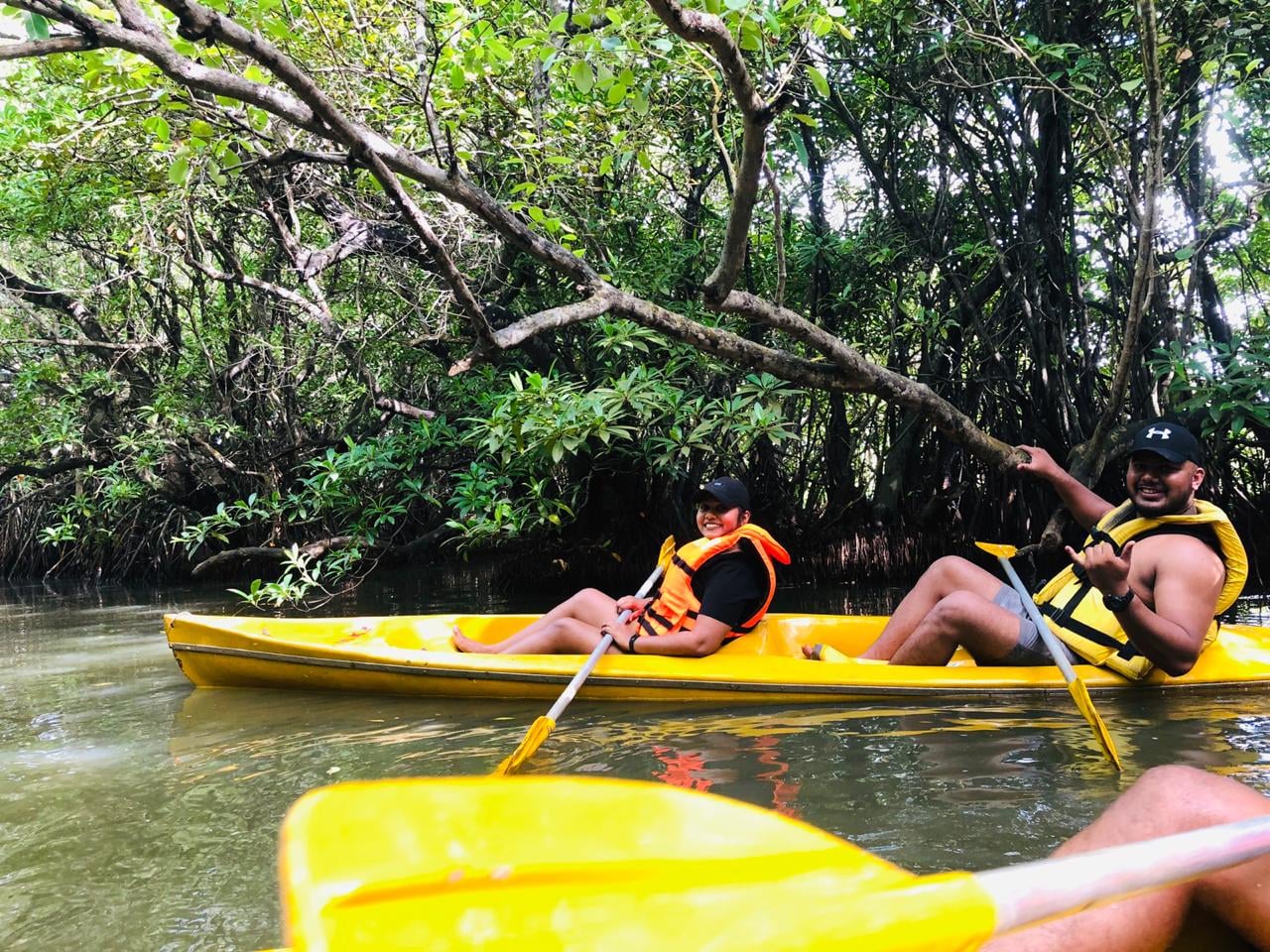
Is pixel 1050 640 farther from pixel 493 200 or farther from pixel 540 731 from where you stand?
pixel 493 200

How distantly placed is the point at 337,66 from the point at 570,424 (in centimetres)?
243

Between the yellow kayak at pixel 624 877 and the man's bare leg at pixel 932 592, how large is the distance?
8.85ft

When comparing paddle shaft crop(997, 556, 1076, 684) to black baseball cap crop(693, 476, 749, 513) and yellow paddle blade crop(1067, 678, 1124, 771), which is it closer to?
yellow paddle blade crop(1067, 678, 1124, 771)

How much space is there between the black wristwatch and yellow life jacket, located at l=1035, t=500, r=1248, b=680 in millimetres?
268

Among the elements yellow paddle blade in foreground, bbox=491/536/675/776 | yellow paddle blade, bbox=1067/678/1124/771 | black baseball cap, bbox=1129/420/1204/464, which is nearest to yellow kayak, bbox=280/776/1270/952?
yellow paddle blade in foreground, bbox=491/536/675/776

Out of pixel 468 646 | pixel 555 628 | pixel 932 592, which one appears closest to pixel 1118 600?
pixel 932 592

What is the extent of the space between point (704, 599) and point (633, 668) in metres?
0.42

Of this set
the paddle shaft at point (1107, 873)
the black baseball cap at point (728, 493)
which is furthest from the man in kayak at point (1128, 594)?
the paddle shaft at point (1107, 873)

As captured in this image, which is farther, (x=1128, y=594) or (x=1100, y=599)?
(x=1100, y=599)

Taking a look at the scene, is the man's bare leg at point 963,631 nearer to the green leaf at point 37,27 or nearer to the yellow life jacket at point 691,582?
the yellow life jacket at point 691,582

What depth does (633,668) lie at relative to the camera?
12.0 feet

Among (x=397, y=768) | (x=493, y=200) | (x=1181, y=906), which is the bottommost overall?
(x=397, y=768)

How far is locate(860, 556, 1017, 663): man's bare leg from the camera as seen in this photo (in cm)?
371

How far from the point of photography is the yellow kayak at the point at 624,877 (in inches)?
34.4
